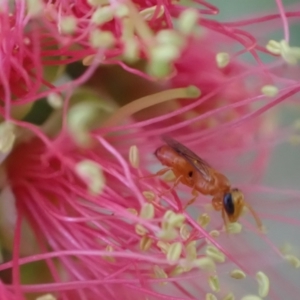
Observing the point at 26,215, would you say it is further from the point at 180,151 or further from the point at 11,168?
the point at 180,151

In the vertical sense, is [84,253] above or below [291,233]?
above

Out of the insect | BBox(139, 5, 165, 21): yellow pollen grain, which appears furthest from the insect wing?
BBox(139, 5, 165, 21): yellow pollen grain

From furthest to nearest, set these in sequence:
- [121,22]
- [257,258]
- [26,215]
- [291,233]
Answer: [291,233]
[257,258]
[26,215]
[121,22]

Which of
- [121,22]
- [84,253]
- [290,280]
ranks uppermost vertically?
[121,22]

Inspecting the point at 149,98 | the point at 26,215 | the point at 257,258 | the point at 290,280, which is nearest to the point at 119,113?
the point at 149,98

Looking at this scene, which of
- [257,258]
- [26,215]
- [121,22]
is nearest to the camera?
[121,22]

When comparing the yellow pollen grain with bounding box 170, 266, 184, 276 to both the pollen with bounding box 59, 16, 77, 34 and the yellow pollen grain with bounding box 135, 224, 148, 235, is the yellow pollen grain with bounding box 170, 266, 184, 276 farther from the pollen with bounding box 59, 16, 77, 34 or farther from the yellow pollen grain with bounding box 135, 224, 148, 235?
the pollen with bounding box 59, 16, 77, 34
